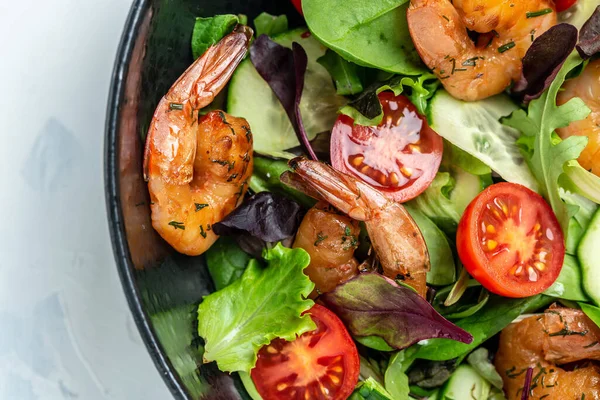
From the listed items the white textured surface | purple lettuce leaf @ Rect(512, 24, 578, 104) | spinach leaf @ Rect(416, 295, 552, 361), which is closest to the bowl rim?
the white textured surface

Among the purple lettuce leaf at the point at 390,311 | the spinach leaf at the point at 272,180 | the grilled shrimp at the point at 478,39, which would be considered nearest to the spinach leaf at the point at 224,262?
the spinach leaf at the point at 272,180

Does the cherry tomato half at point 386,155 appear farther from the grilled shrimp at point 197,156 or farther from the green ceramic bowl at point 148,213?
the green ceramic bowl at point 148,213

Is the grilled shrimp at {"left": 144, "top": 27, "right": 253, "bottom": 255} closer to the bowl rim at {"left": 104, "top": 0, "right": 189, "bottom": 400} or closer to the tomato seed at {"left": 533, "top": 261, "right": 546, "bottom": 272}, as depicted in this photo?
the bowl rim at {"left": 104, "top": 0, "right": 189, "bottom": 400}

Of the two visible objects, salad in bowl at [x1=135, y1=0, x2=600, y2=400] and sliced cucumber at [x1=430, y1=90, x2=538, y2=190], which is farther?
sliced cucumber at [x1=430, y1=90, x2=538, y2=190]

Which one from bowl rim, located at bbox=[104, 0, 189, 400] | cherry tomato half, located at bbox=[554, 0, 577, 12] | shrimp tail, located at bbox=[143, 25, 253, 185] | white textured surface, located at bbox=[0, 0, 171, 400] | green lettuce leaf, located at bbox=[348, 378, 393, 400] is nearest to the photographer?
bowl rim, located at bbox=[104, 0, 189, 400]

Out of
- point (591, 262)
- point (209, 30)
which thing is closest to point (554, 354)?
Result: point (591, 262)

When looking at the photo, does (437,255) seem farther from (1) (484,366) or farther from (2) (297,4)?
(2) (297,4)
